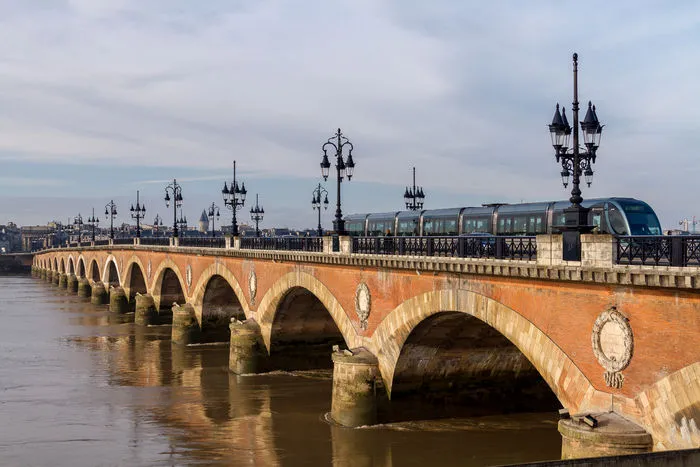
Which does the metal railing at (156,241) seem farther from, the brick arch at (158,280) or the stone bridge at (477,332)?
the stone bridge at (477,332)

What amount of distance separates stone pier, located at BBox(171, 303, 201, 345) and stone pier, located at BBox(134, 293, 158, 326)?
10533 mm

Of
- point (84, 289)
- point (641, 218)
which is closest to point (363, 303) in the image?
point (641, 218)

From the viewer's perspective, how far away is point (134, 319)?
58.9 metres

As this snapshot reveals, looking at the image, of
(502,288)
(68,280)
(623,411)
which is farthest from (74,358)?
(68,280)

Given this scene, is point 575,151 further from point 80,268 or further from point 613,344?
point 80,268

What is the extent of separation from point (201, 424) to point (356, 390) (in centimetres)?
541

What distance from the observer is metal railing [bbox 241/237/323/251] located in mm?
29656

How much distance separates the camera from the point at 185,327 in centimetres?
4416

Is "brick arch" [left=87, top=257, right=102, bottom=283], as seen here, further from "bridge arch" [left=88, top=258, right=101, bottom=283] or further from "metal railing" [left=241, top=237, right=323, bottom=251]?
"metal railing" [left=241, top=237, right=323, bottom=251]

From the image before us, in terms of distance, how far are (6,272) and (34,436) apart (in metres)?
139

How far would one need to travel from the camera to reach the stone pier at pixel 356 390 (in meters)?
23.4

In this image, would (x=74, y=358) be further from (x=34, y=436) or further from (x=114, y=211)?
(x=114, y=211)

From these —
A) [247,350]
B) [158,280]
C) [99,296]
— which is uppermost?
[158,280]

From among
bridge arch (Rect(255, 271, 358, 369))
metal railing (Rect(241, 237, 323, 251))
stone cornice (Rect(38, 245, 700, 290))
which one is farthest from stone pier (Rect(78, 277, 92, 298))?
stone cornice (Rect(38, 245, 700, 290))
